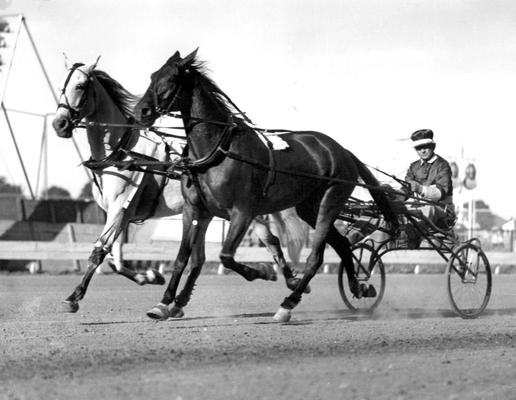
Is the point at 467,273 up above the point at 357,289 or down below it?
above

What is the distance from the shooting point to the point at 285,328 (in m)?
9.24

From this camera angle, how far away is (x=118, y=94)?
10969 mm

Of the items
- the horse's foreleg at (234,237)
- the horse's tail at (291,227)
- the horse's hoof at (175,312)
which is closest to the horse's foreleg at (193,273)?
the horse's hoof at (175,312)

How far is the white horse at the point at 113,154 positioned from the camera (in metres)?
10.3

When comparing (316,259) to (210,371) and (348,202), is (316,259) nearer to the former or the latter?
(348,202)

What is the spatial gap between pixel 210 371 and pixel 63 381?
0.97 m

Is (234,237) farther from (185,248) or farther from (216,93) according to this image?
(216,93)

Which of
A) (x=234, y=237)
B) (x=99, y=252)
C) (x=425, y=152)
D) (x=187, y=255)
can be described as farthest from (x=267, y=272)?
(x=425, y=152)

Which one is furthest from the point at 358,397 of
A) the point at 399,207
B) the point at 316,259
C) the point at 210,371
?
the point at 399,207

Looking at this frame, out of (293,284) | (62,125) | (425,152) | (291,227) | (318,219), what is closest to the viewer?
(62,125)

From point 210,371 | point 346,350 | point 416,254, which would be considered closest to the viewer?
point 210,371

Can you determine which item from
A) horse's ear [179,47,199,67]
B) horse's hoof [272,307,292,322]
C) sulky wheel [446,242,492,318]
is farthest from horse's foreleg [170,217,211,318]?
sulky wheel [446,242,492,318]

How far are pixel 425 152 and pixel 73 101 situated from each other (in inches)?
157

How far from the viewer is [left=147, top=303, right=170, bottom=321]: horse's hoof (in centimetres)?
943
